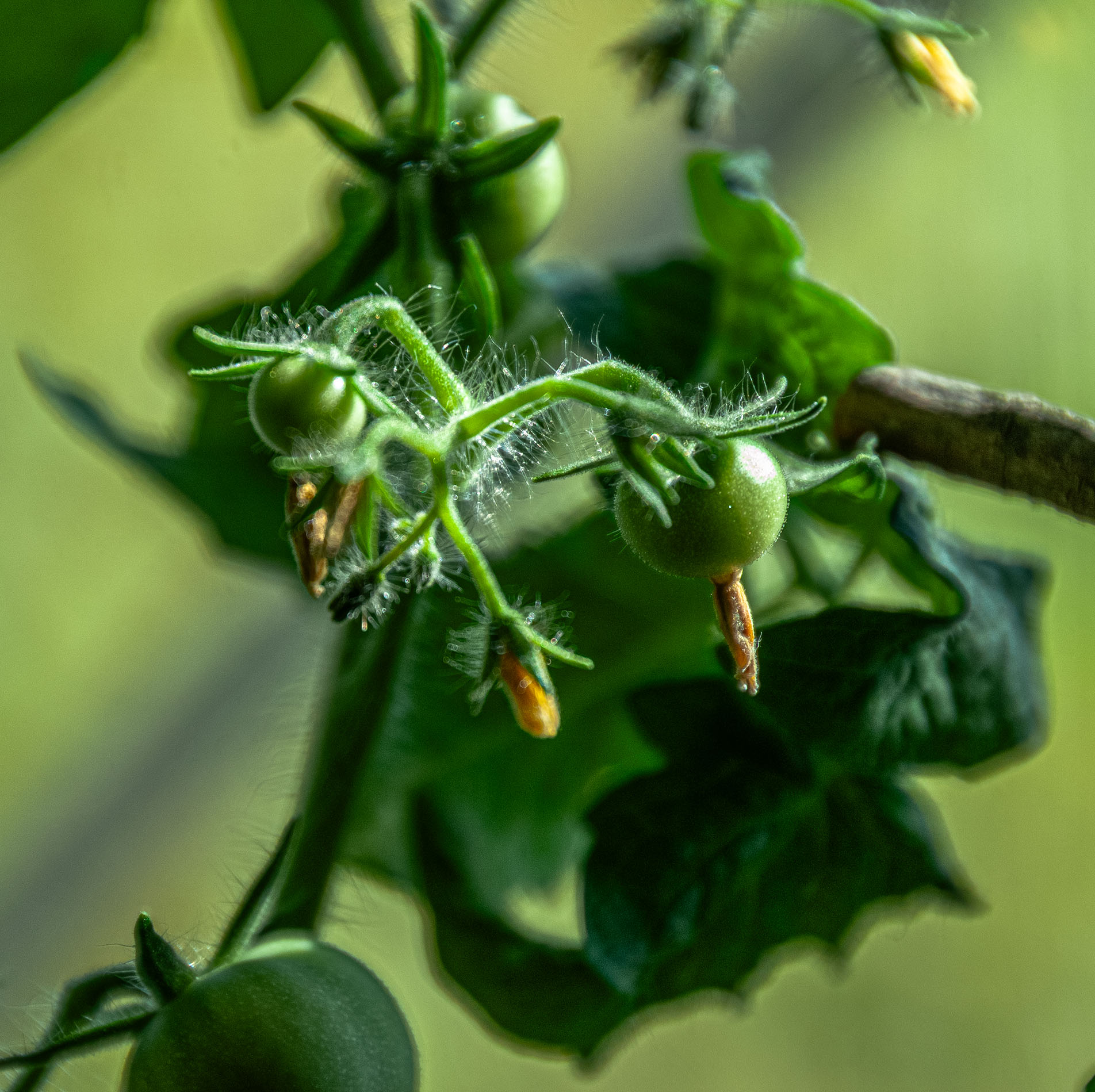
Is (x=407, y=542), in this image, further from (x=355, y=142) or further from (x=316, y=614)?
(x=316, y=614)

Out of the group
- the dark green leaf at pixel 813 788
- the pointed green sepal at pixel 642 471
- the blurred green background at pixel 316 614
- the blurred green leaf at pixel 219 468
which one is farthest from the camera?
the blurred green background at pixel 316 614

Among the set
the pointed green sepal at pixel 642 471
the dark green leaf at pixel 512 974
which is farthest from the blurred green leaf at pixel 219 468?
the pointed green sepal at pixel 642 471

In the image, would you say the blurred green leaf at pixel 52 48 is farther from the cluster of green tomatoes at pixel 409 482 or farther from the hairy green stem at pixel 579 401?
the hairy green stem at pixel 579 401

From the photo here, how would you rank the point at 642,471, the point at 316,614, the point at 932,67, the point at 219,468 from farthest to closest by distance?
the point at 316,614 → the point at 219,468 → the point at 932,67 → the point at 642,471

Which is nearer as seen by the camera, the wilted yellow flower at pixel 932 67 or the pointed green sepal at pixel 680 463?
the pointed green sepal at pixel 680 463

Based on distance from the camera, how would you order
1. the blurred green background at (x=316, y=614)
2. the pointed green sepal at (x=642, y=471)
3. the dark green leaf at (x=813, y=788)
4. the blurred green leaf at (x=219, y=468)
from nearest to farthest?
the pointed green sepal at (x=642, y=471) < the dark green leaf at (x=813, y=788) < the blurred green leaf at (x=219, y=468) < the blurred green background at (x=316, y=614)

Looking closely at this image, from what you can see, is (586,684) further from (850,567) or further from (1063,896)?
(1063,896)

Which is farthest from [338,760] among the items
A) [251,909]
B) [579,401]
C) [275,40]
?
[275,40]

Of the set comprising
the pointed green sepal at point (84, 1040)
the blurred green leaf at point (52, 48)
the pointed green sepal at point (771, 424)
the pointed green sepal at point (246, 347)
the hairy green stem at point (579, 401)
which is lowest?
the pointed green sepal at point (84, 1040)
